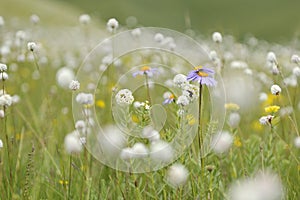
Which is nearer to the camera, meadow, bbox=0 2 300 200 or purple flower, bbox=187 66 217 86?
purple flower, bbox=187 66 217 86

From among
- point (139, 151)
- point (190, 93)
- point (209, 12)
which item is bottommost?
point (139, 151)

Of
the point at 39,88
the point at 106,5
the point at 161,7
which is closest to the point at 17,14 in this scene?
the point at 39,88

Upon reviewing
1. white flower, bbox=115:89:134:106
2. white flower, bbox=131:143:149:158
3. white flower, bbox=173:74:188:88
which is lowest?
white flower, bbox=131:143:149:158

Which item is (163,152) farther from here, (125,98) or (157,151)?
(125,98)

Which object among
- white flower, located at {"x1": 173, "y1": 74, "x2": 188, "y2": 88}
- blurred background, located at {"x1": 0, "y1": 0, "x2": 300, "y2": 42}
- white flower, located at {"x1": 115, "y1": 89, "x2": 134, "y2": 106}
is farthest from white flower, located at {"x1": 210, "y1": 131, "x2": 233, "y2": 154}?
blurred background, located at {"x1": 0, "y1": 0, "x2": 300, "y2": 42}

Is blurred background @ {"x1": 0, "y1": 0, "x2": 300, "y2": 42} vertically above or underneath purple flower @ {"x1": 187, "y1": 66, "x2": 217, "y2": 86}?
above

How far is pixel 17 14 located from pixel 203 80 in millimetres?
14781

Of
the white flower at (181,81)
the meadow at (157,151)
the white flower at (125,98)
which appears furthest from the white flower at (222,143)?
the white flower at (125,98)

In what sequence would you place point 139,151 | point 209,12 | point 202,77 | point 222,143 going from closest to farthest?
point 202,77, point 139,151, point 222,143, point 209,12

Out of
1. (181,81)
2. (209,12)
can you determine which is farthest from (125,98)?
(209,12)

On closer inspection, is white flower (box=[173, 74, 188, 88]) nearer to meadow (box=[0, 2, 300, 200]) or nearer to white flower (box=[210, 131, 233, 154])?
meadow (box=[0, 2, 300, 200])

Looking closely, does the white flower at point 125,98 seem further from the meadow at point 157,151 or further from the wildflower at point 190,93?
the wildflower at point 190,93

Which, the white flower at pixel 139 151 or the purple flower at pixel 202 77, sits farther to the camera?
the white flower at pixel 139 151

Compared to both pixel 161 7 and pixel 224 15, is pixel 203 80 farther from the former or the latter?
pixel 161 7
